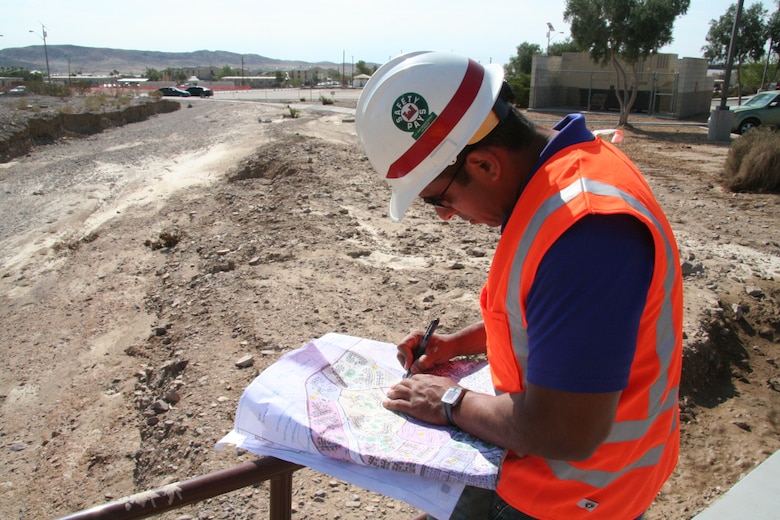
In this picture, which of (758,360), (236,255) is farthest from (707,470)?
(236,255)

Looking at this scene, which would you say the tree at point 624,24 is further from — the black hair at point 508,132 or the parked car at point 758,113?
the black hair at point 508,132

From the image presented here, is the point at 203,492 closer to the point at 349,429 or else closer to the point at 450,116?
the point at 349,429

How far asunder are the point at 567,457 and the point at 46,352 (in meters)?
7.18

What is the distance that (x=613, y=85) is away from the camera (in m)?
31.2

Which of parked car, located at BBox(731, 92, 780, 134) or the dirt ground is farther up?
parked car, located at BBox(731, 92, 780, 134)

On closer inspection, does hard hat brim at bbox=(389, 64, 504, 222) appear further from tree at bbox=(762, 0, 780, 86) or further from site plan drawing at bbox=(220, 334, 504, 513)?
tree at bbox=(762, 0, 780, 86)

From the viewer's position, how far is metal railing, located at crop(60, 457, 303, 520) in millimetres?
1130

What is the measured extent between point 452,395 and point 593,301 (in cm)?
48

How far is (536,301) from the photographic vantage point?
1.03 meters

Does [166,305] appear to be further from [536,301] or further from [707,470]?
[536,301]

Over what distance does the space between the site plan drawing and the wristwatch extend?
0.04 meters

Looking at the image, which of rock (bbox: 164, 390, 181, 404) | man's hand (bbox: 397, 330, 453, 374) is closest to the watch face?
man's hand (bbox: 397, 330, 453, 374)

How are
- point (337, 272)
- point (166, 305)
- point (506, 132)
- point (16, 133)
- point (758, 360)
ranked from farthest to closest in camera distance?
point (16, 133) < point (166, 305) < point (337, 272) < point (758, 360) < point (506, 132)

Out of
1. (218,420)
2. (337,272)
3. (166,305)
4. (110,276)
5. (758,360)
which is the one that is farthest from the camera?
(110,276)
